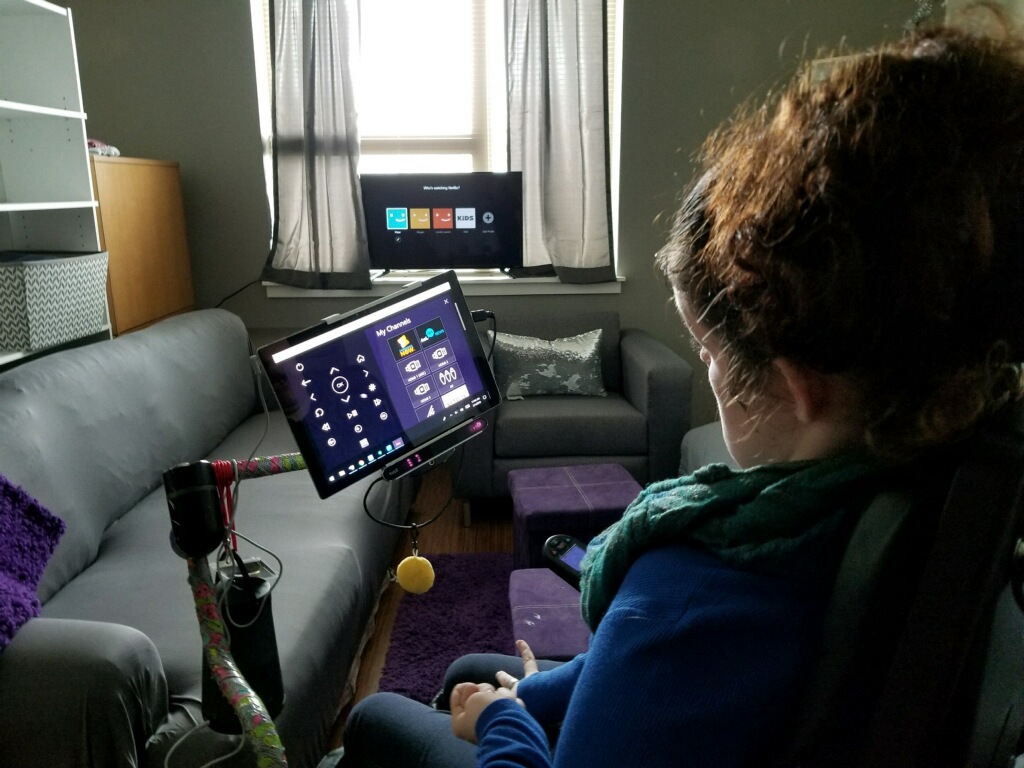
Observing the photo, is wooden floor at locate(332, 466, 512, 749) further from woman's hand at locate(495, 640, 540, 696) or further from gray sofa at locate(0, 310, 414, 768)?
woman's hand at locate(495, 640, 540, 696)

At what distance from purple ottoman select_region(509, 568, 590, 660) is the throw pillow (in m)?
0.88

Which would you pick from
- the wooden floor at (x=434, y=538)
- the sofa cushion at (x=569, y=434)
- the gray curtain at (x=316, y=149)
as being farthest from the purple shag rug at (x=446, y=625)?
the gray curtain at (x=316, y=149)

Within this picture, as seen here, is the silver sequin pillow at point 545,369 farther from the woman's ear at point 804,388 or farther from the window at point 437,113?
the woman's ear at point 804,388

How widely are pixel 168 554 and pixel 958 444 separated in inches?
65.1

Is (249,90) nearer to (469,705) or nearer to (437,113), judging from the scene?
(437,113)

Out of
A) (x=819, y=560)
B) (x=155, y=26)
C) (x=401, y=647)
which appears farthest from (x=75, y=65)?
(x=819, y=560)

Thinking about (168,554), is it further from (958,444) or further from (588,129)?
(588,129)

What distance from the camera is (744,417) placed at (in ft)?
1.90

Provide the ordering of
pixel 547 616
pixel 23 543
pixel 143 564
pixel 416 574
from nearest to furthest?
pixel 416 574, pixel 23 543, pixel 547 616, pixel 143 564

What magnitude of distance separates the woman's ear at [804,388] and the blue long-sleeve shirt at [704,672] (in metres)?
0.12

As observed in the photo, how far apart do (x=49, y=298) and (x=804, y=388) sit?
91.7 inches

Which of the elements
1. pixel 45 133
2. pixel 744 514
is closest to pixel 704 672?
pixel 744 514

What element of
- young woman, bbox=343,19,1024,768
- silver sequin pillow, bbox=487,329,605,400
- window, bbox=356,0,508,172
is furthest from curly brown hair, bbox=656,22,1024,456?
window, bbox=356,0,508,172

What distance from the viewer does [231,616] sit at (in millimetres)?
894
